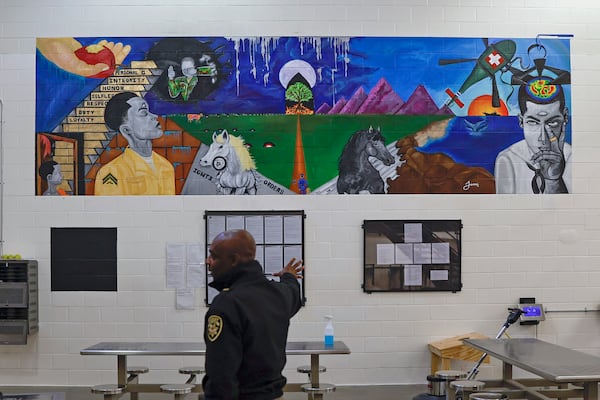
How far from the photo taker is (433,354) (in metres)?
7.86

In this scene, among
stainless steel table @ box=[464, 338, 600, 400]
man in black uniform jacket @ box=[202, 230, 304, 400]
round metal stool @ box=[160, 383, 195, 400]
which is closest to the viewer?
man in black uniform jacket @ box=[202, 230, 304, 400]

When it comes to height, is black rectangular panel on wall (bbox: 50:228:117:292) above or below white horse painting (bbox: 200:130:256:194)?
below

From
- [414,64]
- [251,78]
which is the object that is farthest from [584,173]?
[251,78]

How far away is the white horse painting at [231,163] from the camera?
8008 millimetres

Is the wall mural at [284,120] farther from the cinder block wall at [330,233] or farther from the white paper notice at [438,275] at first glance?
the white paper notice at [438,275]

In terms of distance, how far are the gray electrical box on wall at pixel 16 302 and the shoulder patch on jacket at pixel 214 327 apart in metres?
4.52

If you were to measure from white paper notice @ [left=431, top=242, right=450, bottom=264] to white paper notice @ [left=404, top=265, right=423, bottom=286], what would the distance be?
6.4 inches

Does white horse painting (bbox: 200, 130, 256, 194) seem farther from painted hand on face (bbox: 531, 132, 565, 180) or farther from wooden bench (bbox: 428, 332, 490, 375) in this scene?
painted hand on face (bbox: 531, 132, 565, 180)

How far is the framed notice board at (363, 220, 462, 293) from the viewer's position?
26.3ft

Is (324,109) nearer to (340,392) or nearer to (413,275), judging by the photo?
(413,275)

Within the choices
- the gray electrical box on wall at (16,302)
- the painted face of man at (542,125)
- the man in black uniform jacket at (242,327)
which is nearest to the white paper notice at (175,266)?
the gray electrical box on wall at (16,302)

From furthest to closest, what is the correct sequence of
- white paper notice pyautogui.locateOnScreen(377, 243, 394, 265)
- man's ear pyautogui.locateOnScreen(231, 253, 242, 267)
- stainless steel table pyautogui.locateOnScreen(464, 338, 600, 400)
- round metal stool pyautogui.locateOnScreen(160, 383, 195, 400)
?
white paper notice pyautogui.locateOnScreen(377, 243, 394, 265) → round metal stool pyautogui.locateOnScreen(160, 383, 195, 400) → stainless steel table pyautogui.locateOnScreen(464, 338, 600, 400) → man's ear pyautogui.locateOnScreen(231, 253, 242, 267)

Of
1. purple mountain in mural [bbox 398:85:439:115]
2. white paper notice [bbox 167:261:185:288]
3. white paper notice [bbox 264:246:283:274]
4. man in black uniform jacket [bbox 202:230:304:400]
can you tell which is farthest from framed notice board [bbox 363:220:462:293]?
man in black uniform jacket [bbox 202:230:304:400]

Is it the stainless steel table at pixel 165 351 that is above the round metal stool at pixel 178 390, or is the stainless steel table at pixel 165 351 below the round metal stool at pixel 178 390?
above
